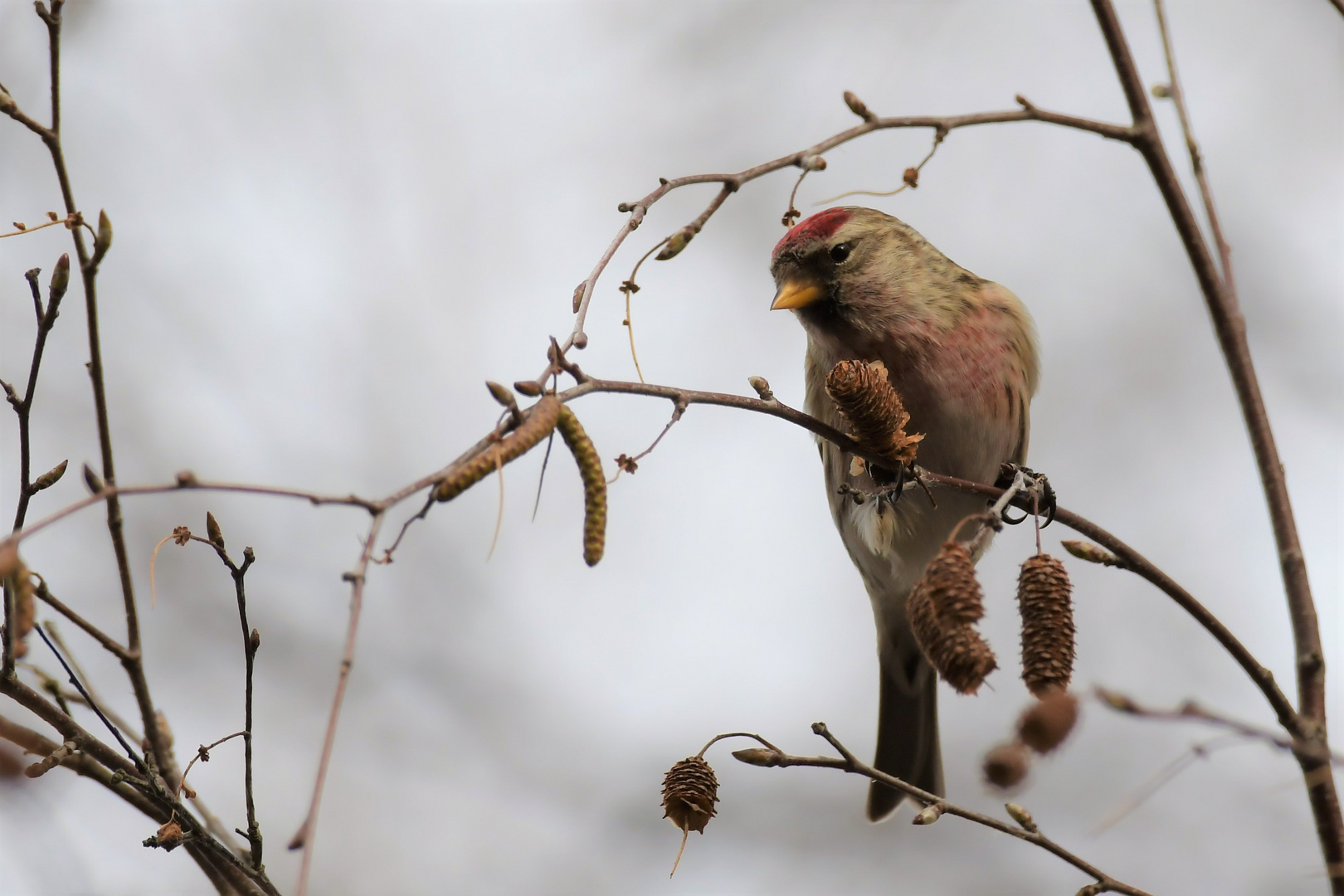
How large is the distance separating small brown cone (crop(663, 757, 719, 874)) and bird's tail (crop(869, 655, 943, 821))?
6.78 feet

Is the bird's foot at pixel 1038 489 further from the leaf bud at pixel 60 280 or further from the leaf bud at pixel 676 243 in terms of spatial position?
the leaf bud at pixel 60 280

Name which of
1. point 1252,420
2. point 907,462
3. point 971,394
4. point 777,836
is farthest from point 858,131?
point 777,836

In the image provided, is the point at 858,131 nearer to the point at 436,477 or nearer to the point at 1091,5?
the point at 1091,5

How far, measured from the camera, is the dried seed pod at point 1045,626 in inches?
55.1

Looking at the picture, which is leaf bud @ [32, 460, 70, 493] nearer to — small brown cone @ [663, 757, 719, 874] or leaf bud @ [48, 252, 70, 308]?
leaf bud @ [48, 252, 70, 308]

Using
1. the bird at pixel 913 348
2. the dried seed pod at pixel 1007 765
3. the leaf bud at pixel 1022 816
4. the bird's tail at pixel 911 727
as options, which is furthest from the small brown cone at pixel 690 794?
the bird's tail at pixel 911 727

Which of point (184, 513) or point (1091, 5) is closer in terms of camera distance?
point (1091, 5)

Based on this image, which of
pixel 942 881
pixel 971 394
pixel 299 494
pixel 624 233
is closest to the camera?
pixel 299 494

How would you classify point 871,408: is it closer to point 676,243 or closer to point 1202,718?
point 676,243

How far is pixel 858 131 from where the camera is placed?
1.52m

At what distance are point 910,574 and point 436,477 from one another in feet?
8.53

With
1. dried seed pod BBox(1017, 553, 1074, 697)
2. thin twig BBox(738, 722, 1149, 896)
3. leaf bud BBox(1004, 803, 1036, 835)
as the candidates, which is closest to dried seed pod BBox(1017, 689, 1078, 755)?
dried seed pod BBox(1017, 553, 1074, 697)

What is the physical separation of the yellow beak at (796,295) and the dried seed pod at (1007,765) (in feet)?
5.48

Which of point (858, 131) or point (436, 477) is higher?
point (858, 131)
